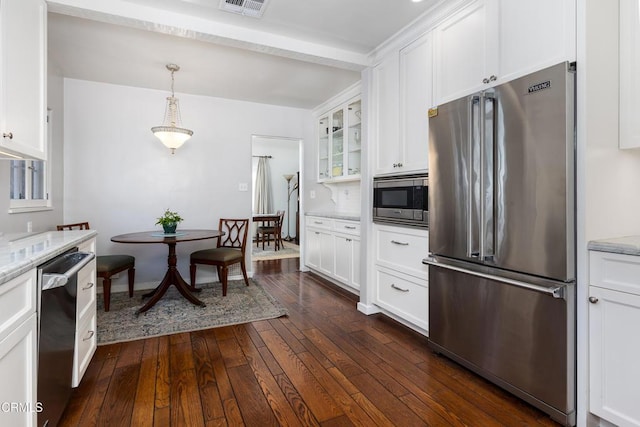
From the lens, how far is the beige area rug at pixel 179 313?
2705 millimetres

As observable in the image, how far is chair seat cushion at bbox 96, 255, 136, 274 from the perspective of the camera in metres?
3.07

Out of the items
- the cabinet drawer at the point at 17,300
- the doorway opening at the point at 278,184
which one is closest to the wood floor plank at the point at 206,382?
the cabinet drawer at the point at 17,300

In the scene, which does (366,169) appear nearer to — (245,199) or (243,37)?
(243,37)

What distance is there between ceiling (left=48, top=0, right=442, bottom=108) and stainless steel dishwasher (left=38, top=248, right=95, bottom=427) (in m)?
1.73

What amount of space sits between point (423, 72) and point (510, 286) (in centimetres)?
167

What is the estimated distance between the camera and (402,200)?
265cm

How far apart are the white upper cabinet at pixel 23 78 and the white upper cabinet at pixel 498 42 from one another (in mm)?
2513

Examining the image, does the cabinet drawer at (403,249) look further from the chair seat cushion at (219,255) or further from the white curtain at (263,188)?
the white curtain at (263,188)

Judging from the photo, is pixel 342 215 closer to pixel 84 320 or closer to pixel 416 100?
pixel 416 100

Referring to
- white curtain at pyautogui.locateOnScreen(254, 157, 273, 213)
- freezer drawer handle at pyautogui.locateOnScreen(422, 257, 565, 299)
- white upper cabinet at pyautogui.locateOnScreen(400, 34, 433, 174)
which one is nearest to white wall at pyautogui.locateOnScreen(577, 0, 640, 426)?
freezer drawer handle at pyautogui.locateOnScreen(422, 257, 565, 299)

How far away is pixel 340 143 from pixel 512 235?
293 cm

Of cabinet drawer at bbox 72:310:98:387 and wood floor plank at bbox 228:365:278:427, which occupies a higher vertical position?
cabinet drawer at bbox 72:310:98:387

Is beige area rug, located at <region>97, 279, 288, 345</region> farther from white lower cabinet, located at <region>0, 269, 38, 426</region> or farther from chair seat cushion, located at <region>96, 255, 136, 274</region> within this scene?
white lower cabinet, located at <region>0, 269, 38, 426</region>

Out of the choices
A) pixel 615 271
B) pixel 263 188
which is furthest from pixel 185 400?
pixel 263 188
